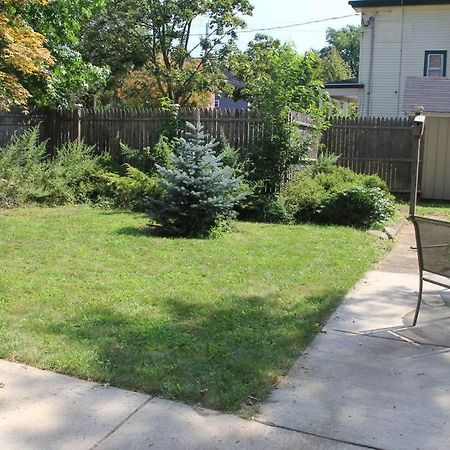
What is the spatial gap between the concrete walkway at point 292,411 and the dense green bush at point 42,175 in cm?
829

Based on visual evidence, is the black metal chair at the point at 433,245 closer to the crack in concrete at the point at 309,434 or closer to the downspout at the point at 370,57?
the crack in concrete at the point at 309,434

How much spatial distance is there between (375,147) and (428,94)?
3.41 meters

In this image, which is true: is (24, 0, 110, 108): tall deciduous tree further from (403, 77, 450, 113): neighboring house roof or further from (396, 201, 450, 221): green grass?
(403, 77, 450, 113): neighboring house roof


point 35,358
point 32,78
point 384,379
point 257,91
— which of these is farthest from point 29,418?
point 32,78

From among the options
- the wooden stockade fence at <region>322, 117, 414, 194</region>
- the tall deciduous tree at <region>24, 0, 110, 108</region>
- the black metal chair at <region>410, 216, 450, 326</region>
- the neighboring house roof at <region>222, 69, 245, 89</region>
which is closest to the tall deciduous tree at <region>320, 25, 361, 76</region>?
the neighboring house roof at <region>222, 69, 245, 89</region>

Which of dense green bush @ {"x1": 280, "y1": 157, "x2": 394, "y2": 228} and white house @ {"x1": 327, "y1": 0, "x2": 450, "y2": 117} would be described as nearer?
dense green bush @ {"x1": 280, "y1": 157, "x2": 394, "y2": 228}

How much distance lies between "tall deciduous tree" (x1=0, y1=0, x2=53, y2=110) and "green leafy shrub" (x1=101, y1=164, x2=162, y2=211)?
2481 millimetres

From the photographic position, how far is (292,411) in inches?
142

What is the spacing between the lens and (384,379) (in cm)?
412

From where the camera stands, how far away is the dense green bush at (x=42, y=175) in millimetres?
11891

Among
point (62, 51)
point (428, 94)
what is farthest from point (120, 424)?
point (428, 94)

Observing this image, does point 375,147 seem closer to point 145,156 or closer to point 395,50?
point 145,156

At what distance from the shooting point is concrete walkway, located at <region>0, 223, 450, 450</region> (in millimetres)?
3240

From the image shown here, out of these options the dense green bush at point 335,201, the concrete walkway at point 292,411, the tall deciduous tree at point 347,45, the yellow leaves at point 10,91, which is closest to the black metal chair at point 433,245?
the concrete walkway at point 292,411
